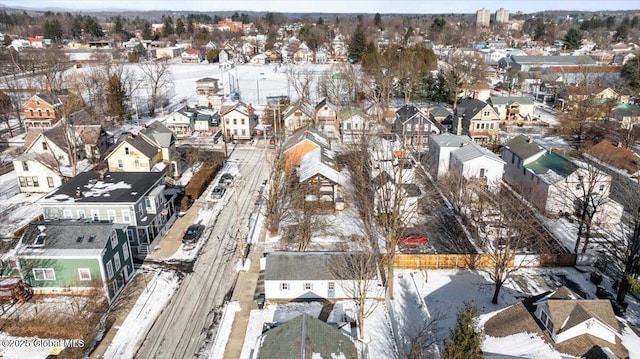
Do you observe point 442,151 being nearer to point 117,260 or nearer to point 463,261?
point 463,261

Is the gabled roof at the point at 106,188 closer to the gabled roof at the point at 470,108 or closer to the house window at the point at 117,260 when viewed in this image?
the house window at the point at 117,260

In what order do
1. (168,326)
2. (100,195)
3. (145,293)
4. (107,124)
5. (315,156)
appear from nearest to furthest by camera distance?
1. (168,326)
2. (145,293)
3. (100,195)
4. (315,156)
5. (107,124)

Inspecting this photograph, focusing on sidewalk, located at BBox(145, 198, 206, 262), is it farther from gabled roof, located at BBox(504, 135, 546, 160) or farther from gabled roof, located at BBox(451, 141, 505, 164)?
gabled roof, located at BBox(504, 135, 546, 160)

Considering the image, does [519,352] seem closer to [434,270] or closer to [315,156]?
[434,270]

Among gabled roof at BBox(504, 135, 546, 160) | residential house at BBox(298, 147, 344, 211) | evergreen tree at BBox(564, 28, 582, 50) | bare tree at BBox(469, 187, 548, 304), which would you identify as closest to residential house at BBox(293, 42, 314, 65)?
evergreen tree at BBox(564, 28, 582, 50)

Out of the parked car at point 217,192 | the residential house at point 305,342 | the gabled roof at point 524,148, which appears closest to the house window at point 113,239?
the residential house at point 305,342

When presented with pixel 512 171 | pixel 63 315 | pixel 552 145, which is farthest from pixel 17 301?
pixel 552 145
